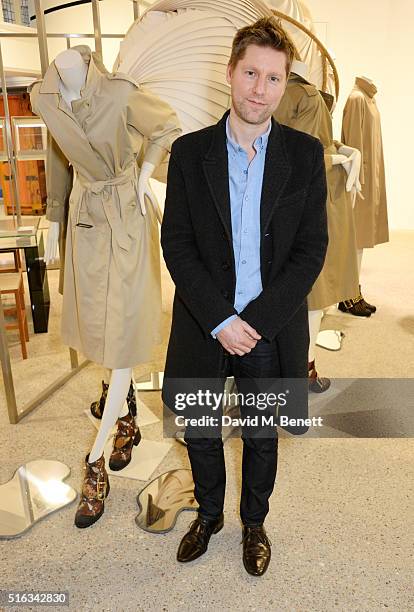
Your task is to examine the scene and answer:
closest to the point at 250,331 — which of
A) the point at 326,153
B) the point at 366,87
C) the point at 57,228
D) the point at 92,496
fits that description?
the point at 92,496

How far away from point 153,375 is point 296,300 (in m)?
1.73

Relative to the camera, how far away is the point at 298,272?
1404 mm

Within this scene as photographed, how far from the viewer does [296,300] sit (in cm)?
140

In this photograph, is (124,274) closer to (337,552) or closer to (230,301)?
(230,301)

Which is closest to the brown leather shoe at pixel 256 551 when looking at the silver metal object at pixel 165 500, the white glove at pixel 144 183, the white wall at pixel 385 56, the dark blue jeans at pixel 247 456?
the dark blue jeans at pixel 247 456

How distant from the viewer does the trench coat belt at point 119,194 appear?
184 centimetres

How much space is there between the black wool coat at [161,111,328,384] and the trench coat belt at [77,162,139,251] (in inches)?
16.0

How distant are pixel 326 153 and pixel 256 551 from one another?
5.54ft

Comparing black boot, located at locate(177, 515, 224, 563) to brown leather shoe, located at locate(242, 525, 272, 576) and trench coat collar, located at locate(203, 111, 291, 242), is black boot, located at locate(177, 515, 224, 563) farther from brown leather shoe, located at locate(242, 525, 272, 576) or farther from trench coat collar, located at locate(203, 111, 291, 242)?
trench coat collar, located at locate(203, 111, 291, 242)

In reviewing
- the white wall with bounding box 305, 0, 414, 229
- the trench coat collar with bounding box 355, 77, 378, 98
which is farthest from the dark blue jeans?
the white wall with bounding box 305, 0, 414, 229

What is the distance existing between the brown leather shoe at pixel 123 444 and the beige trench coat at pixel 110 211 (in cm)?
Result: 43

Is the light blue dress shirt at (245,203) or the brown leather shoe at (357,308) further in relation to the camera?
the brown leather shoe at (357,308)

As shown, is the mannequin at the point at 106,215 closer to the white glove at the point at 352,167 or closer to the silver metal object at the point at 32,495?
the silver metal object at the point at 32,495

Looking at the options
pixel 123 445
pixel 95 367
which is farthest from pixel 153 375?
pixel 123 445
